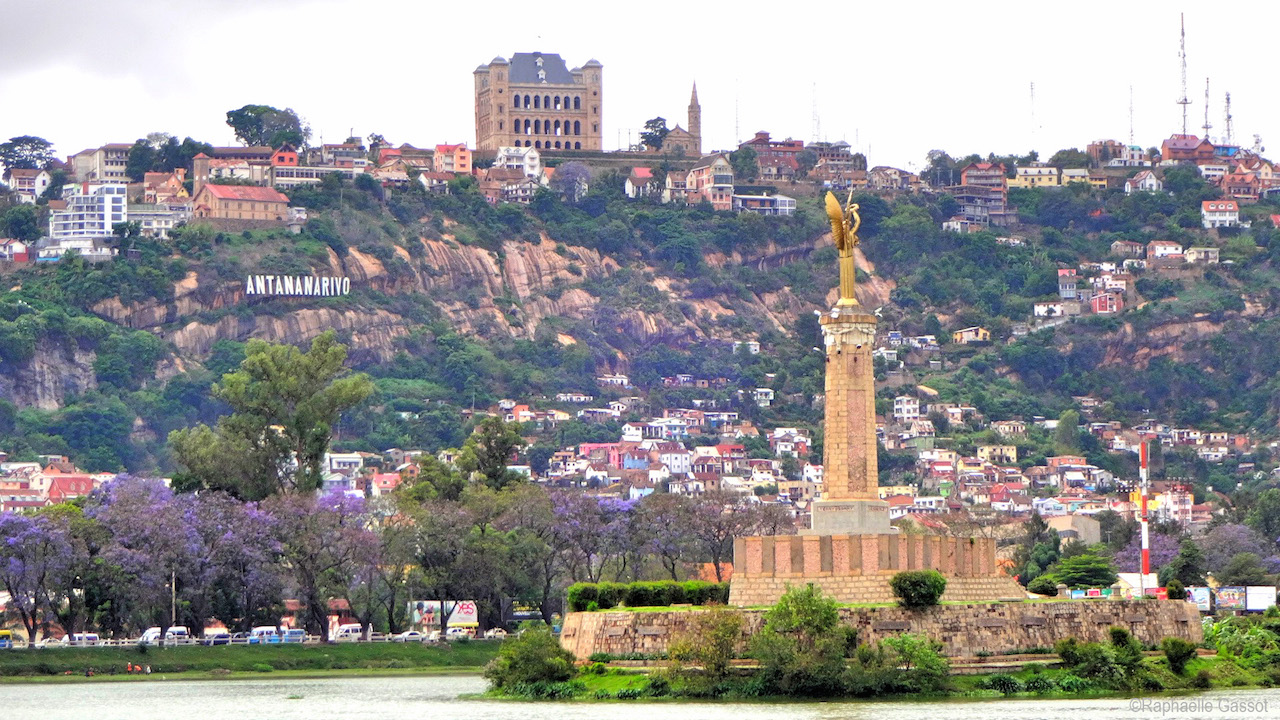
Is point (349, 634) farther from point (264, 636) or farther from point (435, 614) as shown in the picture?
point (435, 614)

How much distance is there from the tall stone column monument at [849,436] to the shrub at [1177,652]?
7.67m

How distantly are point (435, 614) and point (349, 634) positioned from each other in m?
9.11

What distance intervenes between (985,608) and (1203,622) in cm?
1398

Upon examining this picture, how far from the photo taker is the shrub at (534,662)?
6581 cm

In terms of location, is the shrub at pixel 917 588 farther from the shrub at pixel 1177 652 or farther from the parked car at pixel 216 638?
the parked car at pixel 216 638

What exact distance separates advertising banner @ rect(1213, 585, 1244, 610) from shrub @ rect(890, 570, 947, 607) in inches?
1347

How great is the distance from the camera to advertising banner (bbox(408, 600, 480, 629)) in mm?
105125

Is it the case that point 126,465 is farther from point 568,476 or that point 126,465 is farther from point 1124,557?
point 1124,557

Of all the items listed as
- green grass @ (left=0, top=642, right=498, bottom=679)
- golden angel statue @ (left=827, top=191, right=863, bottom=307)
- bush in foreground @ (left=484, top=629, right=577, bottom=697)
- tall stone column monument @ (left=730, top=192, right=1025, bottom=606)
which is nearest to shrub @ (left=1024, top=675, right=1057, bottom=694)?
tall stone column monument @ (left=730, top=192, right=1025, bottom=606)

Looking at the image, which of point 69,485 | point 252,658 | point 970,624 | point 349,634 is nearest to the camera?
point 970,624

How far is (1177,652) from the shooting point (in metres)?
64.2

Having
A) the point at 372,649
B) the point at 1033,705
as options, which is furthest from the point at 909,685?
the point at 372,649
